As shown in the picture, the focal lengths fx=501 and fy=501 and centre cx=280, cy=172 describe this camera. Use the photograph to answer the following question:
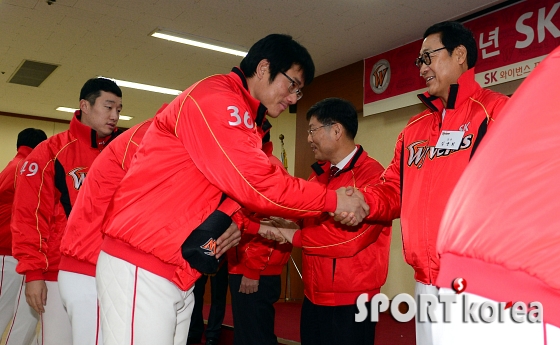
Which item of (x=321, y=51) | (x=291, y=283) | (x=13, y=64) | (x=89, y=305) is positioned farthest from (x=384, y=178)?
(x=13, y=64)

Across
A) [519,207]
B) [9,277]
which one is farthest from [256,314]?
[519,207]

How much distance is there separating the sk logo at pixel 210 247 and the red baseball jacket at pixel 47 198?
4.49 feet

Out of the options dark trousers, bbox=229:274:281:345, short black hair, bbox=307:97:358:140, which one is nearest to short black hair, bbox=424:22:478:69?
short black hair, bbox=307:97:358:140

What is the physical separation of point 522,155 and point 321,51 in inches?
251

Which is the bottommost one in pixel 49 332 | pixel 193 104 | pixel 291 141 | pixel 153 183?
pixel 49 332

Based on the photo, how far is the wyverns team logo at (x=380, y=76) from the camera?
6641mm

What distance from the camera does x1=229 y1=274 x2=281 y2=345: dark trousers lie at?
10.8 feet

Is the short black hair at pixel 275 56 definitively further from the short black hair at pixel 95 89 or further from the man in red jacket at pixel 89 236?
the short black hair at pixel 95 89

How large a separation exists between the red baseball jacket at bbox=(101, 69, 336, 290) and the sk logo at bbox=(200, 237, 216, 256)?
77 mm

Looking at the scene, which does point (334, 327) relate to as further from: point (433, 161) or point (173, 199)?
point (173, 199)

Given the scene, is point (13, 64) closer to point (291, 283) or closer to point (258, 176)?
point (291, 283)

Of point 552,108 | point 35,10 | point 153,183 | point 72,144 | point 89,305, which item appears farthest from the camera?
point 35,10

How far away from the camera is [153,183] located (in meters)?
1.63

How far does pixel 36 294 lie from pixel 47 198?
490 millimetres
